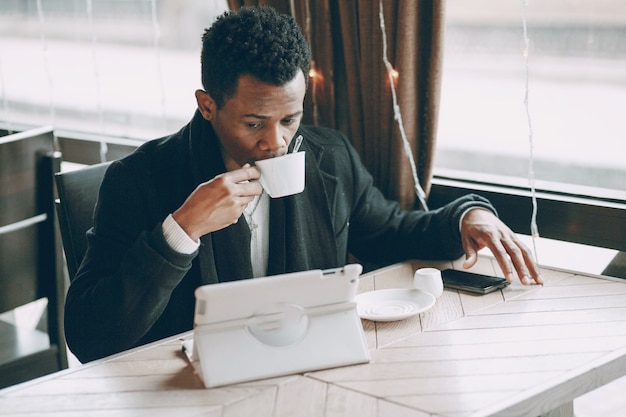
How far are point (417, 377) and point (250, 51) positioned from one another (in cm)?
71

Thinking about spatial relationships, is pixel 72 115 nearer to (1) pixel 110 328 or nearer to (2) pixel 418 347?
(1) pixel 110 328

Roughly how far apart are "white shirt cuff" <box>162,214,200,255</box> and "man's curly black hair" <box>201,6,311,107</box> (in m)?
0.31

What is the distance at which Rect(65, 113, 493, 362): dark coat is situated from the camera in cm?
153

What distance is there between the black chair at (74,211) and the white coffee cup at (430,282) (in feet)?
2.49

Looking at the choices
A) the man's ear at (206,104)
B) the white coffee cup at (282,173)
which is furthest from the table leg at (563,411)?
the man's ear at (206,104)

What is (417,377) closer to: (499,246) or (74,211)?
(499,246)

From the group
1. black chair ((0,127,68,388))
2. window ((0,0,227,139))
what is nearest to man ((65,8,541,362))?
black chair ((0,127,68,388))

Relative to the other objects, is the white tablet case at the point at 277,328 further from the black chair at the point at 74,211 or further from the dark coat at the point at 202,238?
the black chair at the point at 74,211

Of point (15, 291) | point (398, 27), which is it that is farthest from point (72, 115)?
point (398, 27)

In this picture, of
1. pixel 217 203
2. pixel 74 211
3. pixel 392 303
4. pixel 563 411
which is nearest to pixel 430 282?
pixel 392 303

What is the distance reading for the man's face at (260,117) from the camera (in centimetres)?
162

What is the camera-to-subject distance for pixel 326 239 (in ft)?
6.32

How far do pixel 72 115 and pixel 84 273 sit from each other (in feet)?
5.79

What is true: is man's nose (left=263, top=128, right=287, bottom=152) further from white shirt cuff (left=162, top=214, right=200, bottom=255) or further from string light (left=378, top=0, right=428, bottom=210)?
string light (left=378, top=0, right=428, bottom=210)
